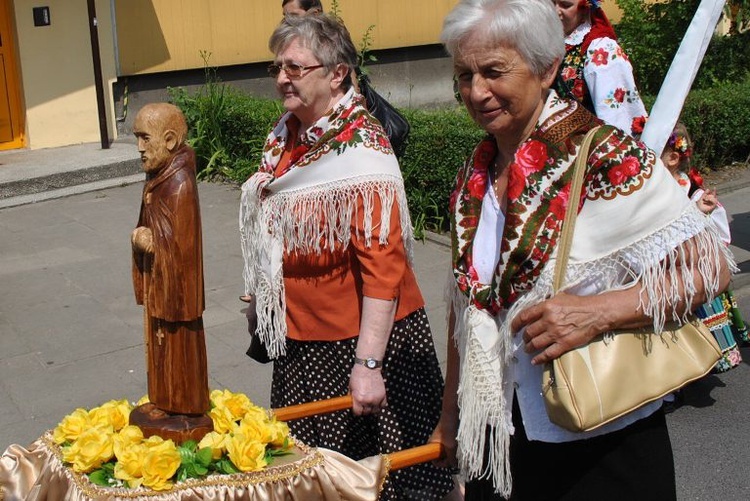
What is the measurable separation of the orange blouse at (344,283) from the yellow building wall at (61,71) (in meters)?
7.82

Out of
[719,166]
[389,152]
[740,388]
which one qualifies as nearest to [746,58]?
[719,166]

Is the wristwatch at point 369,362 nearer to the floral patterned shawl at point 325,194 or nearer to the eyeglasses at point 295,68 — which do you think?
the floral patterned shawl at point 325,194

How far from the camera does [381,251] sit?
3.25 m

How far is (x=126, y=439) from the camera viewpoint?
96.0 inches

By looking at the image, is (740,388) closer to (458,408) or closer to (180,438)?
(458,408)

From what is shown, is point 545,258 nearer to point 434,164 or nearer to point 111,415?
point 111,415

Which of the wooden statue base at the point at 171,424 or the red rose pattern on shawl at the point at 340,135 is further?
the red rose pattern on shawl at the point at 340,135

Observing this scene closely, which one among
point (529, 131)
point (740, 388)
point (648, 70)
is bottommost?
point (740, 388)

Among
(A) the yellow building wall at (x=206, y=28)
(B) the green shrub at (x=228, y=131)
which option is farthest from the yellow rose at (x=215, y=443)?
(A) the yellow building wall at (x=206, y=28)

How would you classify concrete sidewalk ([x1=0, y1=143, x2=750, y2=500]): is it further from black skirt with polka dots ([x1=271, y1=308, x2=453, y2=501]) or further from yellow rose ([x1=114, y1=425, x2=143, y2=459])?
yellow rose ([x1=114, y1=425, x2=143, y2=459])

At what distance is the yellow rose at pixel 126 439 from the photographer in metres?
2.39

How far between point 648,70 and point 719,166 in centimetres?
173

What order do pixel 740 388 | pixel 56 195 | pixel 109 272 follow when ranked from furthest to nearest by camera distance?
pixel 56 195
pixel 109 272
pixel 740 388

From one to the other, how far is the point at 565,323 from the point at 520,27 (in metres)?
0.71
